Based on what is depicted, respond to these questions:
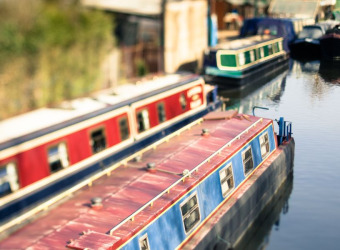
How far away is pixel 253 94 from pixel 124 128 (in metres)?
21.4

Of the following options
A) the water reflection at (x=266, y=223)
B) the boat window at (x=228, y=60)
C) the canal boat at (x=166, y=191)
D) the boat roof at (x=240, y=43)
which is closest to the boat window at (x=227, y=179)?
the canal boat at (x=166, y=191)

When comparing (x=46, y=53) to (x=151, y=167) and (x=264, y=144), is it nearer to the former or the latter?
(x=264, y=144)

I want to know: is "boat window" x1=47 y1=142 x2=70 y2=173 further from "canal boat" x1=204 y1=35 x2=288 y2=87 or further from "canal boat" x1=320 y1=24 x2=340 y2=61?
"canal boat" x1=320 y1=24 x2=340 y2=61

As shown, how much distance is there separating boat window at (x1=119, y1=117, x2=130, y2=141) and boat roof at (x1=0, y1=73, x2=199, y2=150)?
1.74 ft

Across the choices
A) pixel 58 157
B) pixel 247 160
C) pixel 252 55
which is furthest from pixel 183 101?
pixel 252 55

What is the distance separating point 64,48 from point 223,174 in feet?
40.8

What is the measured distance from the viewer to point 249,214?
54.9 feet

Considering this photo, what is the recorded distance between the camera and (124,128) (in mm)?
17172

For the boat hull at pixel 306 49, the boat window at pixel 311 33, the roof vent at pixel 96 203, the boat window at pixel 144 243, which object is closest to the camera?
the boat window at pixel 144 243

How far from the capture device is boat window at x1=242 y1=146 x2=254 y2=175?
17.1m

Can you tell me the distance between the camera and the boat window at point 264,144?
18.8 m

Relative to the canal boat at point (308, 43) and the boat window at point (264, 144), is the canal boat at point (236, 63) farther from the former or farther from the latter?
the boat window at point (264, 144)

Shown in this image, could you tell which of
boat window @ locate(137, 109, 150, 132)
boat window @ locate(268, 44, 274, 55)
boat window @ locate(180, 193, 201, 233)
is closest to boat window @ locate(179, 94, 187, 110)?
boat window @ locate(137, 109, 150, 132)

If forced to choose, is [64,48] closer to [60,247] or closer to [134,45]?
[134,45]
